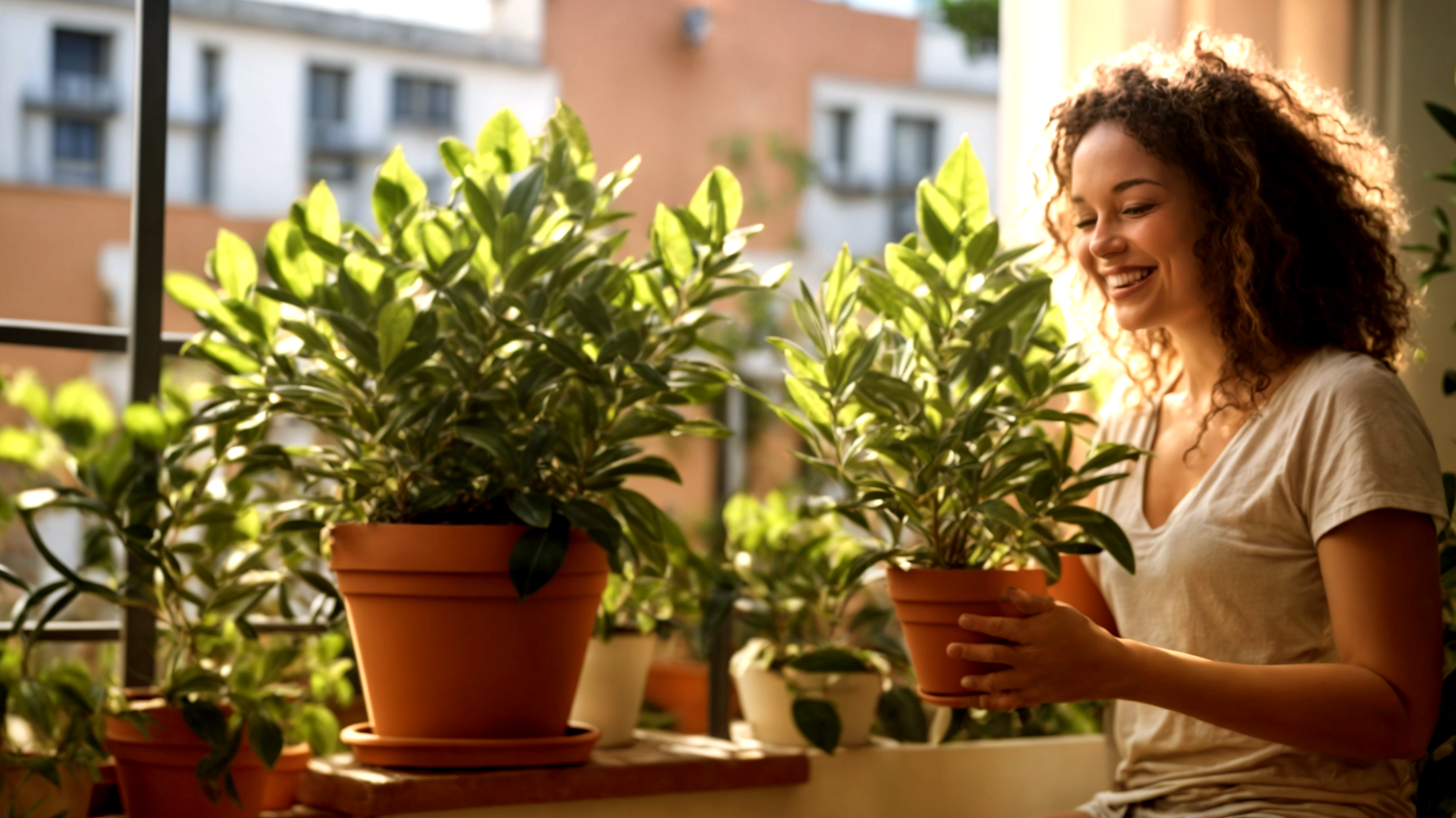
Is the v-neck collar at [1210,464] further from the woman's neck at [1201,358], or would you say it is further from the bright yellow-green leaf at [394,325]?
the bright yellow-green leaf at [394,325]

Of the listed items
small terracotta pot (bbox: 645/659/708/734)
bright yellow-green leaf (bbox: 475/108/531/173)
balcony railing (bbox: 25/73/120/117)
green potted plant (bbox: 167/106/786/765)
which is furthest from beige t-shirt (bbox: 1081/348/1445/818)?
balcony railing (bbox: 25/73/120/117)

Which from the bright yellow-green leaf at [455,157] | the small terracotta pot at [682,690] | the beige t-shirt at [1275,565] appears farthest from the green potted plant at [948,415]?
the small terracotta pot at [682,690]

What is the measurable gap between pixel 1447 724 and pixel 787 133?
828cm

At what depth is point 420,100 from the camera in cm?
873

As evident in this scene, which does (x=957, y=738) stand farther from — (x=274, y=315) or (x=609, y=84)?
(x=609, y=84)

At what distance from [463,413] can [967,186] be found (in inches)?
21.1

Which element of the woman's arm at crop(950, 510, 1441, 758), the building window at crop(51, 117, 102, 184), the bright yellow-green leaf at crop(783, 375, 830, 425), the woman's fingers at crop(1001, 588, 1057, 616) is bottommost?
the woman's arm at crop(950, 510, 1441, 758)

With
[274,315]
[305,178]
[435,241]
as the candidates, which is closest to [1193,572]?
[435,241]

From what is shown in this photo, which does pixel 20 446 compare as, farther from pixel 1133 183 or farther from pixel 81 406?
pixel 1133 183

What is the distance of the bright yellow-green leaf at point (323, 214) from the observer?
1.21 metres

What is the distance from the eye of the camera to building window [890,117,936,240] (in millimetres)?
10336

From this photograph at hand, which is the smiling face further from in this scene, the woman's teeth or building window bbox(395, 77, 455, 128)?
building window bbox(395, 77, 455, 128)

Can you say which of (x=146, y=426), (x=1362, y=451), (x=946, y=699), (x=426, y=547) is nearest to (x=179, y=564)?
(x=146, y=426)

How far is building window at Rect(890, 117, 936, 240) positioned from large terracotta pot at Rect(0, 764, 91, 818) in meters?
9.40
